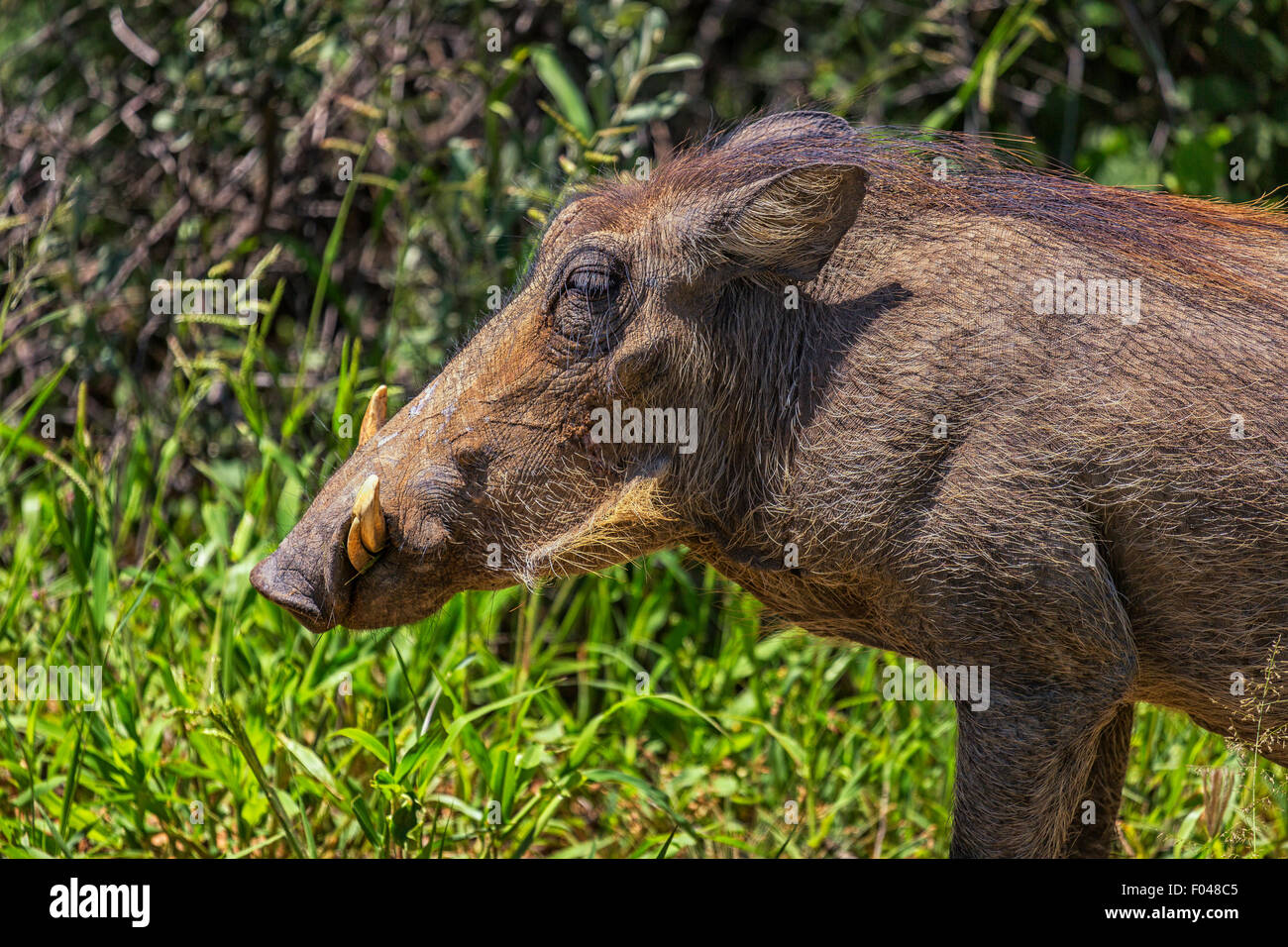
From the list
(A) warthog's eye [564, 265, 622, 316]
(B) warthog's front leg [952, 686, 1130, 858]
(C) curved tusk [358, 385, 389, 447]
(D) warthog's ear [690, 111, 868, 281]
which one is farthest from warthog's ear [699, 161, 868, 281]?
(B) warthog's front leg [952, 686, 1130, 858]

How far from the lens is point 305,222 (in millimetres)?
5152

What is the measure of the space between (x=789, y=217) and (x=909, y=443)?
446mm

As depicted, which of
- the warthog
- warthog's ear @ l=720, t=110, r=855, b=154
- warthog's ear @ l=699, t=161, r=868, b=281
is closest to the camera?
the warthog

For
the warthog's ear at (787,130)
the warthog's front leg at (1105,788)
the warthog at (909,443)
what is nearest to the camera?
the warthog at (909,443)

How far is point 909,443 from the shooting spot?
2.19m

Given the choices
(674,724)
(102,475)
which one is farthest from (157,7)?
(674,724)

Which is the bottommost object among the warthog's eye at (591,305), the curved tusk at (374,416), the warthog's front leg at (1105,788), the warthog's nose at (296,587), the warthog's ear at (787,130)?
the warthog's front leg at (1105,788)

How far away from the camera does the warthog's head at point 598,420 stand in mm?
2299

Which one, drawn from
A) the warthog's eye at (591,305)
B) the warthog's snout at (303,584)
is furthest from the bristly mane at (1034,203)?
the warthog's snout at (303,584)

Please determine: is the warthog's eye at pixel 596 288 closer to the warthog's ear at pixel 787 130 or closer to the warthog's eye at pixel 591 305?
the warthog's eye at pixel 591 305

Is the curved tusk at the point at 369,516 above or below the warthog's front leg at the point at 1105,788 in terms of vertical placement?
above

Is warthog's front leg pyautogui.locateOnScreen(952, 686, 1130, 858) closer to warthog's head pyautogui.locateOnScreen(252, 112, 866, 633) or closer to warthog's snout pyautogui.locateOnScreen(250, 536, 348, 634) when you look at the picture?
warthog's head pyautogui.locateOnScreen(252, 112, 866, 633)

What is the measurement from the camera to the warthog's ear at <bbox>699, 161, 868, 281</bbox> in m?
2.26
